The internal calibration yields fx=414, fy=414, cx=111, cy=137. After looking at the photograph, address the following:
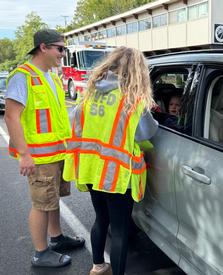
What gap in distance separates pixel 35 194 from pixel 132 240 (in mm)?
1109

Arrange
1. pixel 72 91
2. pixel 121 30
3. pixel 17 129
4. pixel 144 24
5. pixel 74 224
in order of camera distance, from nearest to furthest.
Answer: pixel 17 129
pixel 74 224
pixel 72 91
pixel 144 24
pixel 121 30

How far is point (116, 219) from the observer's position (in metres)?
2.86

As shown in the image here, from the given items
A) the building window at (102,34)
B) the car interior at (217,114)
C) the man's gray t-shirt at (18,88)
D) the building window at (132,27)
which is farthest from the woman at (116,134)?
the building window at (102,34)

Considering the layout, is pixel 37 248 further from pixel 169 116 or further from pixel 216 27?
pixel 216 27

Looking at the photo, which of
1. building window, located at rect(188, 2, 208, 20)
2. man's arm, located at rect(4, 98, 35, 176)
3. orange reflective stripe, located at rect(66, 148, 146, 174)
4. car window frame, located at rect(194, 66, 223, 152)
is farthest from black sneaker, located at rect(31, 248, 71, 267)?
building window, located at rect(188, 2, 208, 20)

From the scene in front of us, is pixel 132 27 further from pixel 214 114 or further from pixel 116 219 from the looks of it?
pixel 116 219

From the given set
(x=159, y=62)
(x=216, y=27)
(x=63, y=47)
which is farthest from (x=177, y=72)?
(x=216, y=27)

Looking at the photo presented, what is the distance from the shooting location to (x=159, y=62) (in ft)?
11.3

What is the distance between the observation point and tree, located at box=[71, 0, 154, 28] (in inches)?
2591

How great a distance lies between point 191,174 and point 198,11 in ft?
115

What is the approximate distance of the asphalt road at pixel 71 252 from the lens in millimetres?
3502

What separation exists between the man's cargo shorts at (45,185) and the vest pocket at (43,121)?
29 cm

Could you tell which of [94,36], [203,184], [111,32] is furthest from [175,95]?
[94,36]

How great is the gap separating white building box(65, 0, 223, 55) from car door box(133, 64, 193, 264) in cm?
2558
